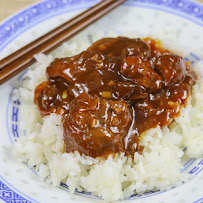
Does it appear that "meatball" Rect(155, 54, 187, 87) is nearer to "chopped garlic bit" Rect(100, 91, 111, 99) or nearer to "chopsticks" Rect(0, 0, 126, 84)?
"chopped garlic bit" Rect(100, 91, 111, 99)

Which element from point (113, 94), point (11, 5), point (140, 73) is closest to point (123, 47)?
point (140, 73)

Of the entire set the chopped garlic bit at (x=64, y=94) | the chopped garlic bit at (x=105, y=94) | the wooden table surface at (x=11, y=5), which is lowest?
the chopped garlic bit at (x=105, y=94)

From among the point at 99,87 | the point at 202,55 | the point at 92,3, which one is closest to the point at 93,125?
the point at 99,87

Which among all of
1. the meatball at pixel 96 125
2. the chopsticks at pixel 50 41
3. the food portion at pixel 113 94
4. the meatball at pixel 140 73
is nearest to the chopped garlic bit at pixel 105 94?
the food portion at pixel 113 94

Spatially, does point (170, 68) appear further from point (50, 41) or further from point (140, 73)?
point (50, 41)

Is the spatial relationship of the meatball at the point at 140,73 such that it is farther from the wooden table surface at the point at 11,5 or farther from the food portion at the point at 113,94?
the wooden table surface at the point at 11,5

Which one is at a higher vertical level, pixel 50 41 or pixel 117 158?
pixel 50 41

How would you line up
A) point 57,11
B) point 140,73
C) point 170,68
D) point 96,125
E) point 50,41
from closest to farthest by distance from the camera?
point 96,125, point 140,73, point 170,68, point 50,41, point 57,11
